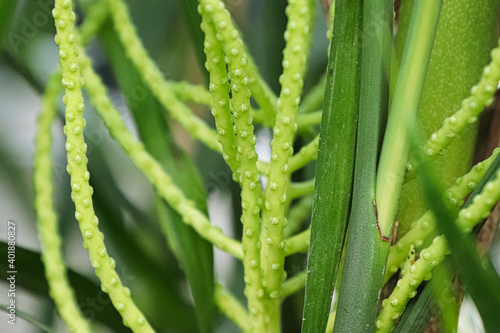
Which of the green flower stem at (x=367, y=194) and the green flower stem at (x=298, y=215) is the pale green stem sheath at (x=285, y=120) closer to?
the green flower stem at (x=367, y=194)

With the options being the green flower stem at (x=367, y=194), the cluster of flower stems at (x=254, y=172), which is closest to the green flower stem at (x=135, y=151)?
the cluster of flower stems at (x=254, y=172)

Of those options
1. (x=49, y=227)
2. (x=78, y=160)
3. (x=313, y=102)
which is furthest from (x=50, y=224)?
(x=313, y=102)

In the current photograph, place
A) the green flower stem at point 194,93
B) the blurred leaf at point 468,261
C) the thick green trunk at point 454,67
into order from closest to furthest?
→ the blurred leaf at point 468,261
the thick green trunk at point 454,67
the green flower stem at point 194,93

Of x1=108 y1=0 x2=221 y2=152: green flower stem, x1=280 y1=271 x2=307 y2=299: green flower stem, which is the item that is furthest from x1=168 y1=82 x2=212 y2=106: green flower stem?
x1=280 y1=271 x2=307 y2=299: green flower stem

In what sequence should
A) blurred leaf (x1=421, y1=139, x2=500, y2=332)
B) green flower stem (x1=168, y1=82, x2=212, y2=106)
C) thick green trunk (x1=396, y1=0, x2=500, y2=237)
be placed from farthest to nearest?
1. green flower stem (x1=168, y1=82, x2=212, y2=106)
2. thick green trunk (x1=396, y1=0, x2=500, y2=237)
3. blurred leaf (x1=421, y1=139, x2=500, y2=332)

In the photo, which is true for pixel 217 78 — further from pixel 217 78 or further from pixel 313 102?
pixel 313 102

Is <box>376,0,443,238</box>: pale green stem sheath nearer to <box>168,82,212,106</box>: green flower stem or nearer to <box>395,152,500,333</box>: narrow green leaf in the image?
<box>395,152,500,333</box>: narrow green leaf
